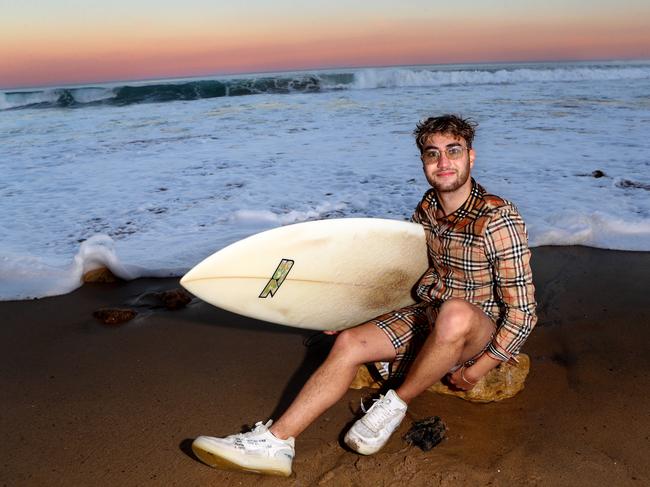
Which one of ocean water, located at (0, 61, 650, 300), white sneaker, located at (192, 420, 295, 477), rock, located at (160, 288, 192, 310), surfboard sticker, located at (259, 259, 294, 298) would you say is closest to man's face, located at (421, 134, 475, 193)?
surfboard sticker, located at (259, 259, 294, 298)

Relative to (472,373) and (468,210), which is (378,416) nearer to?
(472,373)

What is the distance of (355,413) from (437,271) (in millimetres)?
619

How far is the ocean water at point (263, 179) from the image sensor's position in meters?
4.05

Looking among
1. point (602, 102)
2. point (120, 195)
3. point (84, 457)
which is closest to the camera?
point (84, 457)

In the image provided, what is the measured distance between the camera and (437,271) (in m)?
2.14

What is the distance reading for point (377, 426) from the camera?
1.81 metres

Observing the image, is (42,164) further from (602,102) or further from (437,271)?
(602,102)

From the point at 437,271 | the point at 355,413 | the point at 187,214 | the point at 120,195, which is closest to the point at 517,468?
the point at 355,413

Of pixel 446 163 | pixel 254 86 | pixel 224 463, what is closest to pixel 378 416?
pixel 224 463

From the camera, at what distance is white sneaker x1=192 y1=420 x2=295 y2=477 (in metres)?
1.69

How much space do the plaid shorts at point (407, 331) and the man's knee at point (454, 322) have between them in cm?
22

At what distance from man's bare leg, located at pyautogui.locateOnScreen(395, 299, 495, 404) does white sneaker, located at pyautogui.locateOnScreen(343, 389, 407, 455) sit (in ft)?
0.16

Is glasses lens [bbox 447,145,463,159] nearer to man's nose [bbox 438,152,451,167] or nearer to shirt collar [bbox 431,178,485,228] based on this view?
man's nose [bbox 438,152,451,167]

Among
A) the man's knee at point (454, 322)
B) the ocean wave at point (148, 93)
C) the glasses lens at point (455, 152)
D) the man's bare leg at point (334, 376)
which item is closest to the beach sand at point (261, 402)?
the man's bare leg at point (334, 376)
